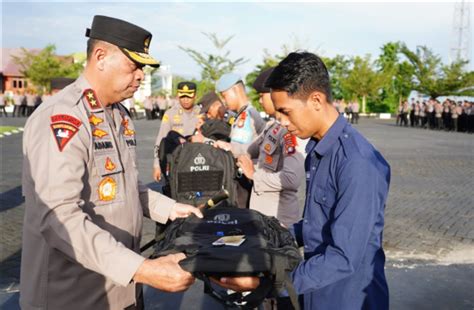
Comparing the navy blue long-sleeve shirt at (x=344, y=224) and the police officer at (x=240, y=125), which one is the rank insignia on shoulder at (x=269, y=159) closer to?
the police officer at (x=240, y=125)

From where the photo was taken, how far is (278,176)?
153 inches

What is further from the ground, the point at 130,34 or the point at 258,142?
the point at 130,34

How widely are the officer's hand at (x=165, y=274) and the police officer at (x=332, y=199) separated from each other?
0.60 feet

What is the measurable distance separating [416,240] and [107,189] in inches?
198

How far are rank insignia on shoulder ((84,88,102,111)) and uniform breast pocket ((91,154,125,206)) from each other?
0.82 feet

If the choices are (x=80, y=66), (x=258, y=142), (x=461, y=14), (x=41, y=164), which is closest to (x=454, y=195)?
(x=258, y=142)

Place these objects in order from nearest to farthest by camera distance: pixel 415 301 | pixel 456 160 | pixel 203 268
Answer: pixel 203 268
pixel 415 301
pixel 456 160

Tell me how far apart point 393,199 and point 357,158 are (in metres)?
7.34

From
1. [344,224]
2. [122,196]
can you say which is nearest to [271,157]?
[122,196]

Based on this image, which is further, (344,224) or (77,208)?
(77,208)

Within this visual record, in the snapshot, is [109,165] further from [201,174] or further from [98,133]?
[201,174]

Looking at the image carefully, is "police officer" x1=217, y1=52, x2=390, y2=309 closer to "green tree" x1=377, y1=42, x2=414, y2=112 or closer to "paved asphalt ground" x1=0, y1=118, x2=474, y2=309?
"paved asphalt ground" x1=0, y1=118, x2=474, y2=309

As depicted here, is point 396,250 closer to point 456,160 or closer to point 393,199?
point 393,199

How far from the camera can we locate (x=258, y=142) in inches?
188
